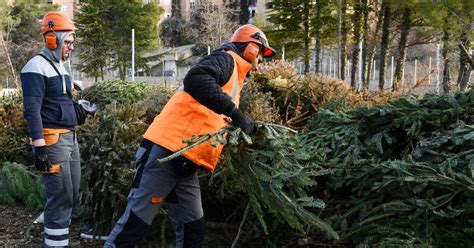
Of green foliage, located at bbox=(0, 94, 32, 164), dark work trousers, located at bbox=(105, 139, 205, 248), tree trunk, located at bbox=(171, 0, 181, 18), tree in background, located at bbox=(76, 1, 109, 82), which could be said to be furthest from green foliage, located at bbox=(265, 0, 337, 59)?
tree trunk, located at bbox=(171, 0, 181, 18)

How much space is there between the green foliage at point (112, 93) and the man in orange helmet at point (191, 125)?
15.3ft

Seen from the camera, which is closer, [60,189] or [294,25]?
[60,189]

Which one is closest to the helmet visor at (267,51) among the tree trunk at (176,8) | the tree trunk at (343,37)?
the tree trunk at (343,37)

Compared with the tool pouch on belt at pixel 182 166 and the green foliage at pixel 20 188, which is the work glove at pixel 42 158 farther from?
the green foliage at pixel 20 188

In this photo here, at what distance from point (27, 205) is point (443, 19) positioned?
1215cm

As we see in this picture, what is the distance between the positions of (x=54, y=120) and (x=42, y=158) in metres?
0.36

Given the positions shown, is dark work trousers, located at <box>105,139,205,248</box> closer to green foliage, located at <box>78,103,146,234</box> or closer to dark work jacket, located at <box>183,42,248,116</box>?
dark work jacket, located at <box>183,42,248,116</box>

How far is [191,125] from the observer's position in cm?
354

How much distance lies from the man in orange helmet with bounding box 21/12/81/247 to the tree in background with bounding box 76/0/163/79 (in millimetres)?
26273

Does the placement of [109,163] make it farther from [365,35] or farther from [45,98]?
[365,35]

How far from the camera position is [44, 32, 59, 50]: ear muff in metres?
4.30

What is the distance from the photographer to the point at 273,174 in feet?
11.7

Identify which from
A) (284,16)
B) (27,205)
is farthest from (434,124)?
(284,16)

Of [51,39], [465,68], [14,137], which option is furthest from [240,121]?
[465,68]
